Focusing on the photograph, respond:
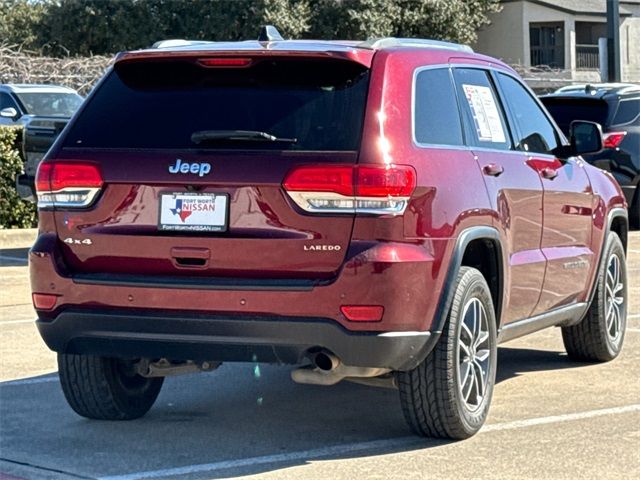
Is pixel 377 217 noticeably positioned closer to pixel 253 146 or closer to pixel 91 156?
pixel 253 146

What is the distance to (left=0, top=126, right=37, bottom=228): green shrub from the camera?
16672 millimetres

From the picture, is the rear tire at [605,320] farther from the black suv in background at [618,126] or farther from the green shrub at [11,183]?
the green shrub at [11,183]

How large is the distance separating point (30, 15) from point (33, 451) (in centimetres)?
6032

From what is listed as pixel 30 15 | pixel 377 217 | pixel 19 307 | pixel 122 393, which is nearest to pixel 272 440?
pixel 122 393

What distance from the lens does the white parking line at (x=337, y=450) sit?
586cm

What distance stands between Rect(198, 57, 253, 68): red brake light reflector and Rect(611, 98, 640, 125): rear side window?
11.7 meters

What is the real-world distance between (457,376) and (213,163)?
56.4 inches

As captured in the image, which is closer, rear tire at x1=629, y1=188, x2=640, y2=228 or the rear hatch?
the rear hatch

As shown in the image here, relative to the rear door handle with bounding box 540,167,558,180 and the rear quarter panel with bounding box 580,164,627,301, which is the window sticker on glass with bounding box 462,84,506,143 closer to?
the rear door handle with bounding box 540,167,558,180

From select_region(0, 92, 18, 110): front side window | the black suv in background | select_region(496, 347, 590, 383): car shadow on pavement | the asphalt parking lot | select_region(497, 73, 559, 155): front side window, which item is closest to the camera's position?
the asphalt parking lot

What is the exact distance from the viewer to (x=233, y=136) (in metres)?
6.02

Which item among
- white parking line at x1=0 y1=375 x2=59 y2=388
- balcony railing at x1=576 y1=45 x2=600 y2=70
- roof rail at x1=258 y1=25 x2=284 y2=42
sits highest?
roof rail at x1=258 y1=25 x2=284 y2=42

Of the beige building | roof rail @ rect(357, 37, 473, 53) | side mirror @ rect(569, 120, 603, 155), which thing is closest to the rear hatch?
roof rail @ rect(357, 37, 473, 53)

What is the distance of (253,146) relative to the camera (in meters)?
6.00
